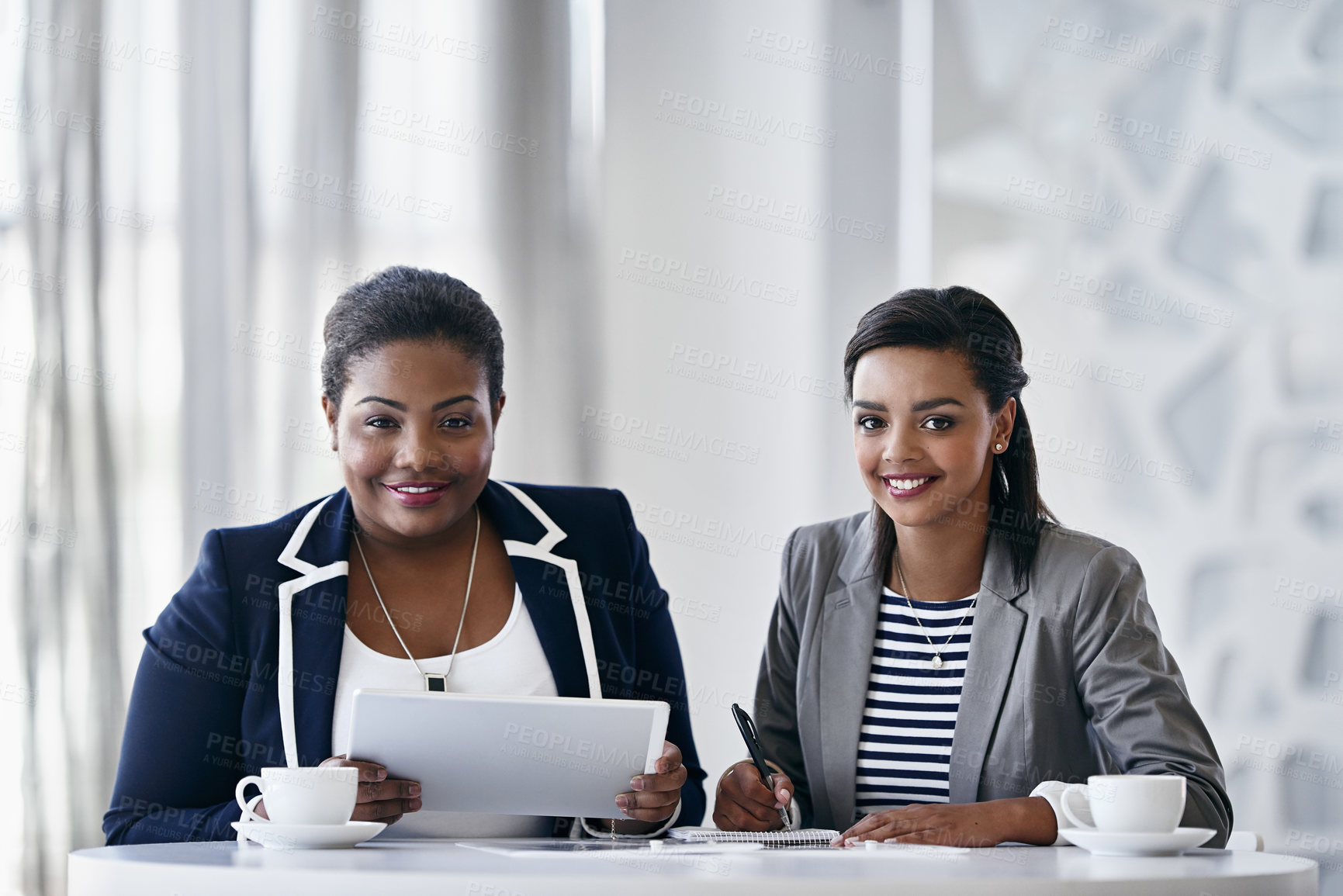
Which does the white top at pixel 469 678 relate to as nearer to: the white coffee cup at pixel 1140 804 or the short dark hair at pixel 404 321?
the short dark hair at pixel 404 321

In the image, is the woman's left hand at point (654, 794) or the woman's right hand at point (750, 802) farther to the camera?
the woman's right hand at point (750, 802)

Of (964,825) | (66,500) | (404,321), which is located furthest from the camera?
(66,500)

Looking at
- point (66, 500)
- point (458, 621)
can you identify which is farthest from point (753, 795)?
point (66, 500)

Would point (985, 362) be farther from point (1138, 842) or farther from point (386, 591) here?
point (386, 591)

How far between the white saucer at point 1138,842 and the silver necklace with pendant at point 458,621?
2.81 ft

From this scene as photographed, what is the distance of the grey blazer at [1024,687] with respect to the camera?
5.09 ft

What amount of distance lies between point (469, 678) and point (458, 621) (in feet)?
0.33

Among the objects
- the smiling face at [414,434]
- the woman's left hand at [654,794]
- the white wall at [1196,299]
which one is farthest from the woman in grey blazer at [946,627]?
the white wall at [1196,299]

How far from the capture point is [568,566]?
1831 mm

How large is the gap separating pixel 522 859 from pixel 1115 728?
857mm

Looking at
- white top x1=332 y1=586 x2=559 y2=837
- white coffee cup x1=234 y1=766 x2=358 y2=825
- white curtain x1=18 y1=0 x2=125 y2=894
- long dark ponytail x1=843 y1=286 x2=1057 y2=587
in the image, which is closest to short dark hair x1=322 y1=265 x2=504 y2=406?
white top x1=332 y1=586 x2=559 y2=837

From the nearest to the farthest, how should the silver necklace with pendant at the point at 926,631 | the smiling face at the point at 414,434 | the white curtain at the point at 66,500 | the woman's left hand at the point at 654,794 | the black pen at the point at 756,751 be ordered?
the woman's left hand at the point at 654,794 → the black pen at the point at 756,751 → the smiling face at the point at 414,434 → the silver necklace with pendant at the point at 926,631 → the white curtain at the point at 66,500

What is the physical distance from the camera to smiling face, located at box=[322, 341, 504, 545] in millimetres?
1691

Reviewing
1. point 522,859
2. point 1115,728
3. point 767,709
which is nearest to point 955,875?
point 522,859
